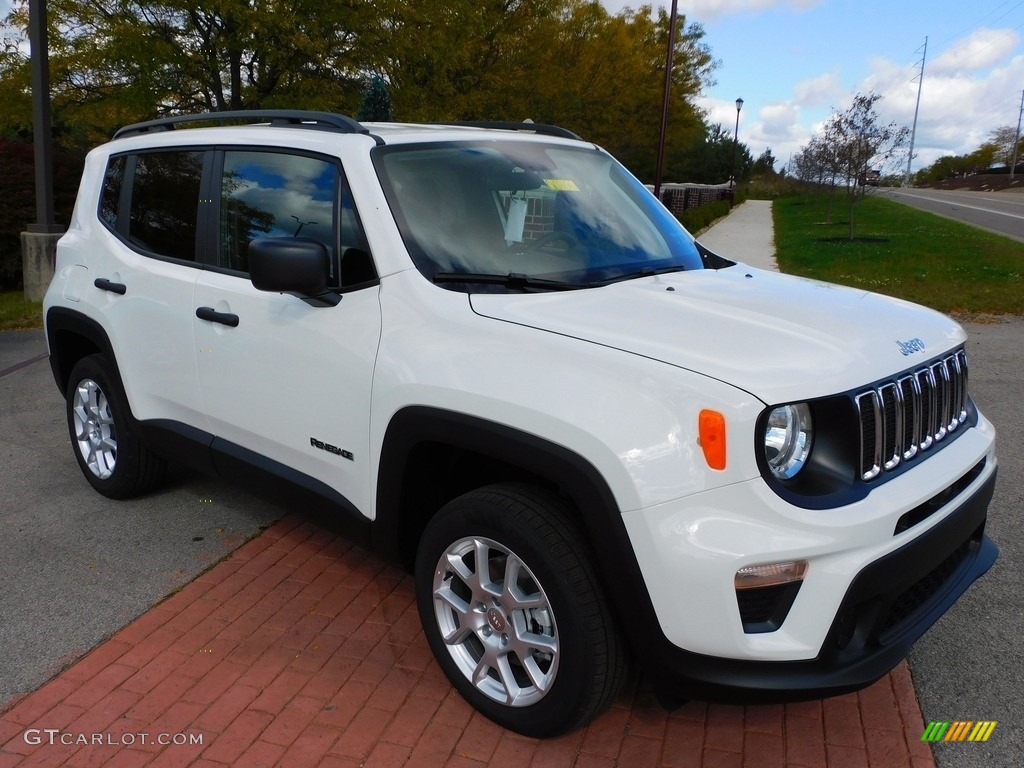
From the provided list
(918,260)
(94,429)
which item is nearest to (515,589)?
(94,429)

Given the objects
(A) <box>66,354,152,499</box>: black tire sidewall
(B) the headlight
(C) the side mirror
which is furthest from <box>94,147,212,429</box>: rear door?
(B) the headlight

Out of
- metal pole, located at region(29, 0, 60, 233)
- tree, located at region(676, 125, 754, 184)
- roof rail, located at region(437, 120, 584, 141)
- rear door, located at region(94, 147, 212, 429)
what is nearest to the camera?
rear door, located at region(94, 147, 212, 429)

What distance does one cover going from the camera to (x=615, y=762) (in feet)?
8.89

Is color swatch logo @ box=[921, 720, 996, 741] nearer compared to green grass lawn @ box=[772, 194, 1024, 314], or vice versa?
color swatch logo @ box=[921, 720, 996, 741]

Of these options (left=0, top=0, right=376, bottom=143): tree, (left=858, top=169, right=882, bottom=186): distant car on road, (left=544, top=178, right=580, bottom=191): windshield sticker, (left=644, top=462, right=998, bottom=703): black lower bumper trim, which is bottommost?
(left=644, top=462, right=998, bottom=703): black lower bumper trim

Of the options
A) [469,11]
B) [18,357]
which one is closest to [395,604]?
[18,357]

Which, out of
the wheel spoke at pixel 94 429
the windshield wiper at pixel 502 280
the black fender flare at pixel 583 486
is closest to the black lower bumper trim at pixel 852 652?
the black fender flare at pixel 583 486

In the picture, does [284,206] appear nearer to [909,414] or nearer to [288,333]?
[288,333]

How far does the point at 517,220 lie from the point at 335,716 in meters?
1.90

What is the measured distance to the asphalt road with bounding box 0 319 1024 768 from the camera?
308cm

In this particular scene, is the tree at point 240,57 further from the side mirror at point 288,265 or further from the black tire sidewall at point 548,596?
the black tire sidewall at point 548,596

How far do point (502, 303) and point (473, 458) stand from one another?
22.4 inches

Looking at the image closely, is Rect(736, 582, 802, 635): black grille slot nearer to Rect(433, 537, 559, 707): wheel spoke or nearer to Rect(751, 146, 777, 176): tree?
Rect(433, 537, 559, 707): wheel spoke

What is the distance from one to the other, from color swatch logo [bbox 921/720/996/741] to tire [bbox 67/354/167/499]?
3674 mm
